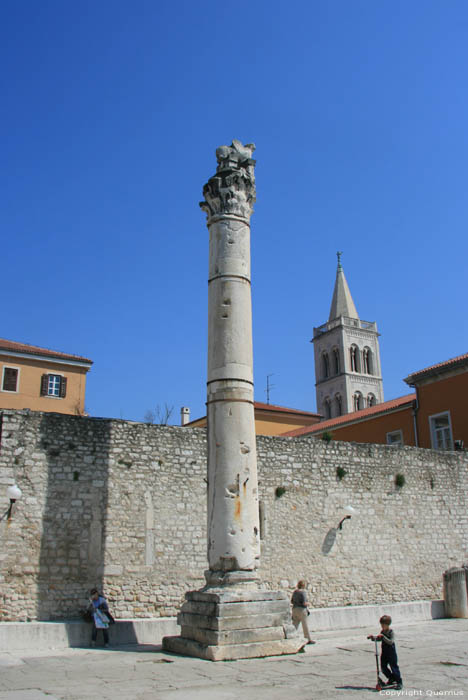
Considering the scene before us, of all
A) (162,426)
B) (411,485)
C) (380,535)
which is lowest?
(380,535)

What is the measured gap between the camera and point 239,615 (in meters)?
9.63

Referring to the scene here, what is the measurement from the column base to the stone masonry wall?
312 centimetres

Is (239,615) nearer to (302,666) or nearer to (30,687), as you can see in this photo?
(302,666)

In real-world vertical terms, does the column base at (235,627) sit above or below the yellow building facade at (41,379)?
below

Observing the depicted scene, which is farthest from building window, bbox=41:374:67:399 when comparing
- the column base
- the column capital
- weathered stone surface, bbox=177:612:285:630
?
weathered stone surface, bbox=177:612:285:630

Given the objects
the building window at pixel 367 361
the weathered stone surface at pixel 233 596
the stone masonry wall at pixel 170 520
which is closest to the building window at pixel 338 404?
the building window at pixel 367 361

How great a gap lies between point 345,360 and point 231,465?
7404 cm

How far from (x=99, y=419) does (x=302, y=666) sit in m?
6.90

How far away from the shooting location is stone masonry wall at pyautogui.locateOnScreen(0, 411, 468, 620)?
41.1 ft

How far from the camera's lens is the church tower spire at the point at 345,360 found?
83.4m

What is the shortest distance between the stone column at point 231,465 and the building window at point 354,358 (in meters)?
73.1

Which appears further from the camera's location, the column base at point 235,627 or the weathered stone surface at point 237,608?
the weathered stone surface at point 237,608

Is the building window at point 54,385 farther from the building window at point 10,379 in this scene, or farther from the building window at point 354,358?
the building window at point 354,358

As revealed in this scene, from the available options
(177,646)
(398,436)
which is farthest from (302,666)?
(398,436)
